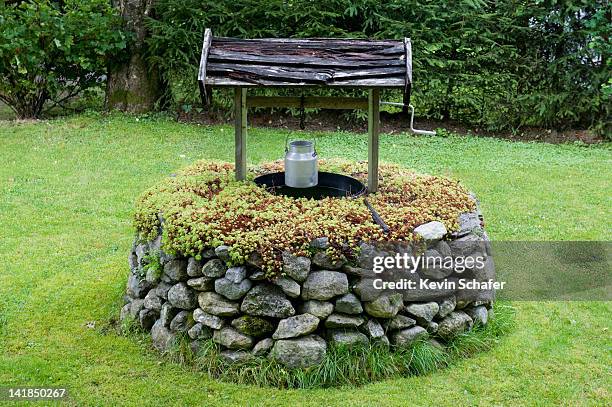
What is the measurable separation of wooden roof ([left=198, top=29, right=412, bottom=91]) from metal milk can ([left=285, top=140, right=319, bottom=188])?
0.53m

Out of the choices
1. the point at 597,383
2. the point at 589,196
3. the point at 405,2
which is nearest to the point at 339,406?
the point at 597,383

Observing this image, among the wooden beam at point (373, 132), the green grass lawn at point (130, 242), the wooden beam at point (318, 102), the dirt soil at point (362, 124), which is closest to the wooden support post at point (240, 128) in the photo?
the wooden beam at point (318, 102)

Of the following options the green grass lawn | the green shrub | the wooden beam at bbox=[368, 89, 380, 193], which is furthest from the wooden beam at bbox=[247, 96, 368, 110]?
the green shrub

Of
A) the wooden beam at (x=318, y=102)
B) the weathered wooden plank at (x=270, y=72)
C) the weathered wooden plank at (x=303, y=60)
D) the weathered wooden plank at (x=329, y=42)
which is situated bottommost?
the wooden beam at (x=318, y=102)

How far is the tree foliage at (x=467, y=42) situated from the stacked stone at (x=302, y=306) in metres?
7.06

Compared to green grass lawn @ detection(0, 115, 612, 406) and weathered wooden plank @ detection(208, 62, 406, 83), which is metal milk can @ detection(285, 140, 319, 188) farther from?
green grass lawn @ detection(0, 115, 612, 406)

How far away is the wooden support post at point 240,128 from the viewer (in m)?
5.00

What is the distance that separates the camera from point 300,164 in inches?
200

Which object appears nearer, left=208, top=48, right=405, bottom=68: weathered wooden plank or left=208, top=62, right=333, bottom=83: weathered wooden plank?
left=208, top=62, right=333, bottom=83: weathered wooden plank

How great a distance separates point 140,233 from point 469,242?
2169 mm

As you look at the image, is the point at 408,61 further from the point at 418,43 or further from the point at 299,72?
the point at 418,43

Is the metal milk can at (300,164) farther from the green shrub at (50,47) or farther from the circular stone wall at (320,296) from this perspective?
the green shrub at (50,47)

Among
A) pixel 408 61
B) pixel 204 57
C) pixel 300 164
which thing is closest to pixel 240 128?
pixel 300 164

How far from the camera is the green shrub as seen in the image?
10906 mm
